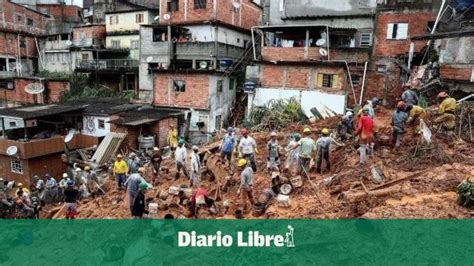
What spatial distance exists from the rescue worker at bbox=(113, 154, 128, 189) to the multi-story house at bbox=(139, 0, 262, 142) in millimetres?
10306

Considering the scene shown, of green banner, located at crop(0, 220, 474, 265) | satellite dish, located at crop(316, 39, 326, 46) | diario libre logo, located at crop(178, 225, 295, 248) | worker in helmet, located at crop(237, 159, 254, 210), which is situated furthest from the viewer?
satellite dish, located at crop(316, 39, 326, 46)

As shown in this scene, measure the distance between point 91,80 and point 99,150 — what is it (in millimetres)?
16113

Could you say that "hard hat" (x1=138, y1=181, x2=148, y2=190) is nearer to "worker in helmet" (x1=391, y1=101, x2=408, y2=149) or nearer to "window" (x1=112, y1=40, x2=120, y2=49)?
"worker in helmet" (x1=391, y1=101, x2=408, y2=149)

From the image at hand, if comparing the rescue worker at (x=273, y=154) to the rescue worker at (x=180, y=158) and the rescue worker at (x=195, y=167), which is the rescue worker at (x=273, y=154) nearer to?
the rescue worker at (x=195, y=167)

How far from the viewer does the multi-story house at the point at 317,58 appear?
23.5 m

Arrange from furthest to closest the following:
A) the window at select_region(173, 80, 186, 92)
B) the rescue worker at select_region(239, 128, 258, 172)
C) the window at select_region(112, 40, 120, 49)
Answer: the window at select_region(112, 40, 120, 49)
the window at select_region(173, 80, 186, 92)
the rescue worker at select_region(239, 128, 258, 172)

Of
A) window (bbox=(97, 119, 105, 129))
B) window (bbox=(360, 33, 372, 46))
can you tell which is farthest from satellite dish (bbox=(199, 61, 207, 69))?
window (bbox=(360, 33, 372, 46))

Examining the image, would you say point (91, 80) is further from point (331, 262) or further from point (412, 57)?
point (331, 262)

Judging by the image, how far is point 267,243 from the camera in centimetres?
978

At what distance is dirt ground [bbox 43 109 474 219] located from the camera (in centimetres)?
1016

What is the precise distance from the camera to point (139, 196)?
10.9 m

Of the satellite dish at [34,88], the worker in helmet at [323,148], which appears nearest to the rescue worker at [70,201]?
the worker in helmet at [323,148]

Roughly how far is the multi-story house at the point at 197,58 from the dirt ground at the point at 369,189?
11438 mm

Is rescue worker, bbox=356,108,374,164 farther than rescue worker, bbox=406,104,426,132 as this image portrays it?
No
